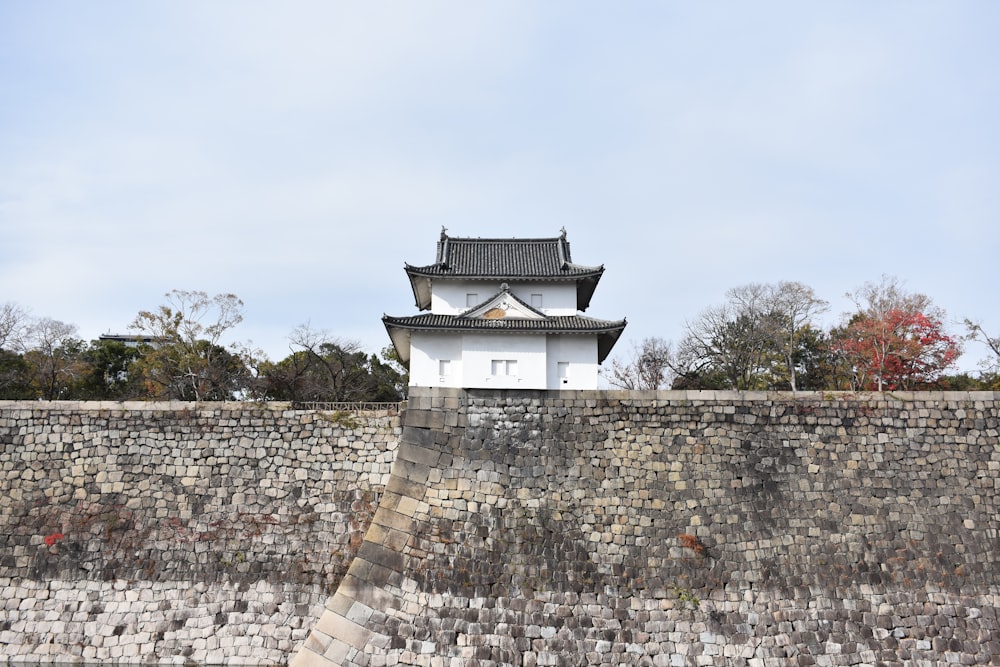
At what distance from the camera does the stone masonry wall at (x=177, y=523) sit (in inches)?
444

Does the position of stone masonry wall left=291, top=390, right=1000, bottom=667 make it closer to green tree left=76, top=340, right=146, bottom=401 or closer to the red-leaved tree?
the red-leaved tree

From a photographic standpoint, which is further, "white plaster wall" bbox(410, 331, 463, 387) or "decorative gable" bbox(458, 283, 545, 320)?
"decorative gable" bbox(458, 283, 545, 320)

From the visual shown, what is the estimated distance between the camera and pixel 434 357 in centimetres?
1345

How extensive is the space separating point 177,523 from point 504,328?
7705 mm

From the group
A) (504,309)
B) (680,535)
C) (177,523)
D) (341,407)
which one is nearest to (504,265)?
(504,309)

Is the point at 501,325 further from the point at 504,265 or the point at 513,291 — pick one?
the point at 504,265

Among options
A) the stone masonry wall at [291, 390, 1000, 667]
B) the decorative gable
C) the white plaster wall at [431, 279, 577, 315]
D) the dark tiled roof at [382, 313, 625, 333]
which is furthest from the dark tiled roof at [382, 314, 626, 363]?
the white plaster wall at [431, 279, 577, 315]

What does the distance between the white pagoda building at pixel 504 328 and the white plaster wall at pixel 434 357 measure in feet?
0.07

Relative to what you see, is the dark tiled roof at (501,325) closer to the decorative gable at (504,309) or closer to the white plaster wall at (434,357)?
the white plaster wall at (434,357)

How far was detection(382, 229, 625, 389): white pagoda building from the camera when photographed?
1313 centimetres

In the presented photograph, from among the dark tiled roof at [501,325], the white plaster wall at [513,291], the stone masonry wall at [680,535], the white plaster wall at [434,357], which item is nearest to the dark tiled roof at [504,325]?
the dark tiled roof at [501,325]

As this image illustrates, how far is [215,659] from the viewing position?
11086 mm

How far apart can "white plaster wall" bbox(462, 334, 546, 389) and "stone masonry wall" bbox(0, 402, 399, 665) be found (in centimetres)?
200

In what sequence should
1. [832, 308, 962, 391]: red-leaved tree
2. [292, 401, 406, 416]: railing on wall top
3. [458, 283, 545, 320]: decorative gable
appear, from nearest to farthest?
[292, 401, 406, 416]: railing on wall top, [458, 283, 545, 320]: decorative gable, [832, 308, 962, 391]: red-leaved tree
